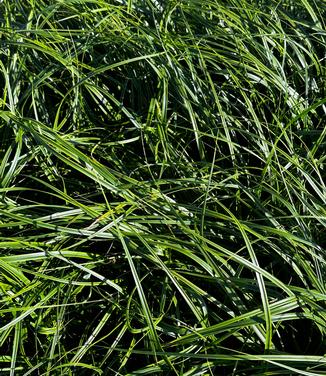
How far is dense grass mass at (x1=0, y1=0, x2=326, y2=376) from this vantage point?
151cm

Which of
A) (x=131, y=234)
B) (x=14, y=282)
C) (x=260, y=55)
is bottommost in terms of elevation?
(x=14, y=282)

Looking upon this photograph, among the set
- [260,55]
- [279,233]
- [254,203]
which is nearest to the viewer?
[279,233]

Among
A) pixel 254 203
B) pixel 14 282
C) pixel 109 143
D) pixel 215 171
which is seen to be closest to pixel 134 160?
pixel 109 143

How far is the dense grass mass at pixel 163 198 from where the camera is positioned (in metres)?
1.51

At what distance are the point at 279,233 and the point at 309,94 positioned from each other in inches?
26.4

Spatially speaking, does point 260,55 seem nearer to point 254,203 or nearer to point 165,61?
point 165,61

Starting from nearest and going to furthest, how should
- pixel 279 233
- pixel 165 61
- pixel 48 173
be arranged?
1. pixel 279 233
2. pixel 48 173
3. pixel 165 61

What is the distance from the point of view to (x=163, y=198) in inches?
64.2

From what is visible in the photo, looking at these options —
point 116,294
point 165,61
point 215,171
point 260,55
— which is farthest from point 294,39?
point 116,294

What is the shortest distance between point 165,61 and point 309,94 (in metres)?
0.44

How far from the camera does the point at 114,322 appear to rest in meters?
1.64

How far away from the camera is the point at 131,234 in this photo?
156 centimetres

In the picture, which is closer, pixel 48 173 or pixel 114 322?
pixel 114 322

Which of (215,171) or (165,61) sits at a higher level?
(165,61)
